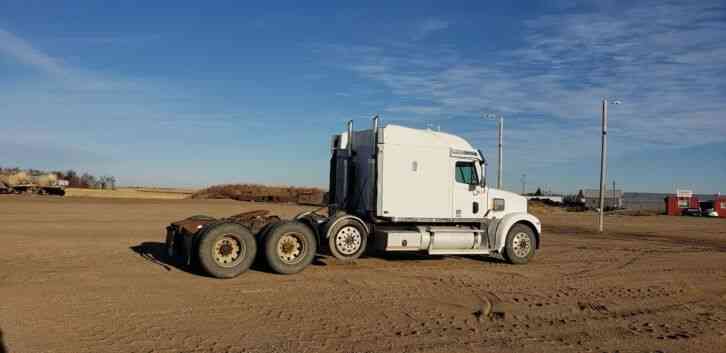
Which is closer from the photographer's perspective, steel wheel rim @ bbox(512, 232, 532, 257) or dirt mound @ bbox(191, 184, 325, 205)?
steel wheel rim @ bbox(512, 232, 532, 257)

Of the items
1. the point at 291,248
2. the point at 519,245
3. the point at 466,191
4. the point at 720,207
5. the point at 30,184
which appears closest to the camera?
the point at 291,248

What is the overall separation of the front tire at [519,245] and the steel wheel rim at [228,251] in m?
7.02

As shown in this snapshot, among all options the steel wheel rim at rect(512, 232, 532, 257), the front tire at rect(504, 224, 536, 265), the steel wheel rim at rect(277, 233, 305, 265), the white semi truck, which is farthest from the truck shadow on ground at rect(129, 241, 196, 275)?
the steel wheel rim at rect(512, 232, 532, 257)

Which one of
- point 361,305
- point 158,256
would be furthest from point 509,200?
point 158,256

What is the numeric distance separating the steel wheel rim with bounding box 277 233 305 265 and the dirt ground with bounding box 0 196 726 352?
1.52 ft

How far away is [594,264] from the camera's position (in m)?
17.4

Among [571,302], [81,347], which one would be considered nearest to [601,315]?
[571,302]

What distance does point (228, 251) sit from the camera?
1341 cm

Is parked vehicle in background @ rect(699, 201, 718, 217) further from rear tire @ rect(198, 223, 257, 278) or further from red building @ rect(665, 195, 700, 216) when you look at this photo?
rear tire @ rect(198, 223, 257, 278)

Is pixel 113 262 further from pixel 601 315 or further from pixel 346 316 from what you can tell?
pixel 601 315

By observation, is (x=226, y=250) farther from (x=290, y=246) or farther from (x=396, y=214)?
(x=396, y=214)

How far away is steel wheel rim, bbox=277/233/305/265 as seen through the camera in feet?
46.0

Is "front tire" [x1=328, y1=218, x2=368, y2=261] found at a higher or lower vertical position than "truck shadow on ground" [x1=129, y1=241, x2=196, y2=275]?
higher

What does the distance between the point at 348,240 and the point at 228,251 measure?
2938 millimetres
